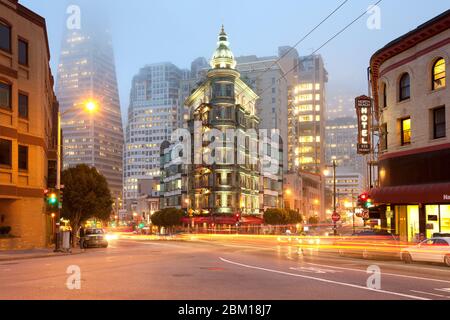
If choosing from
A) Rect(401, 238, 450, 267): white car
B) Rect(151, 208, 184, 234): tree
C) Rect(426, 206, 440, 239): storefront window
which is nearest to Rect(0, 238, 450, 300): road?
Rect(401, 238, 450, 267): white car

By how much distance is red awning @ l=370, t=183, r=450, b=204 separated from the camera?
30736 mm

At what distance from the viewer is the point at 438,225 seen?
32.9 metres

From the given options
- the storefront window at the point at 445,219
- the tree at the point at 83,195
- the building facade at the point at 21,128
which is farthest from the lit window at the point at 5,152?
the storefront window at the point at 445,219

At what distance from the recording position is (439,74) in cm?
3300

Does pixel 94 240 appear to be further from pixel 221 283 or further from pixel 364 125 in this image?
pixel 221 283

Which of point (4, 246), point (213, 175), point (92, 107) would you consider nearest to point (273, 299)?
point (92, 107)

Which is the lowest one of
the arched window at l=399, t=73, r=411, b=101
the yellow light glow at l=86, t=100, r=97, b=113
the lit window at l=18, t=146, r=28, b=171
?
the lit window at l=18, t=146, r=28, b=171

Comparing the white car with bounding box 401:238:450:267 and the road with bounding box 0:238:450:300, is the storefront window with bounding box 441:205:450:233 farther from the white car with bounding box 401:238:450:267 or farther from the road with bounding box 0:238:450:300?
the road with bounding box 0:238:450:300

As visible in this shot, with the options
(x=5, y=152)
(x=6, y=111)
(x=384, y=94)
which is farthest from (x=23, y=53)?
(x=384, y=94)

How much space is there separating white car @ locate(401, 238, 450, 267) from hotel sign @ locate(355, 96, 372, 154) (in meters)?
15.3

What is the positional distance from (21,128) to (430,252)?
88.0 feet

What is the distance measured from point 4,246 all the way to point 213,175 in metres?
54.0

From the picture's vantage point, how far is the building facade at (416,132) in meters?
32.1

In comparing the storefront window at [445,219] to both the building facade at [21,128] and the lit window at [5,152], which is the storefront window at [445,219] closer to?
the building facade at [21,128]
